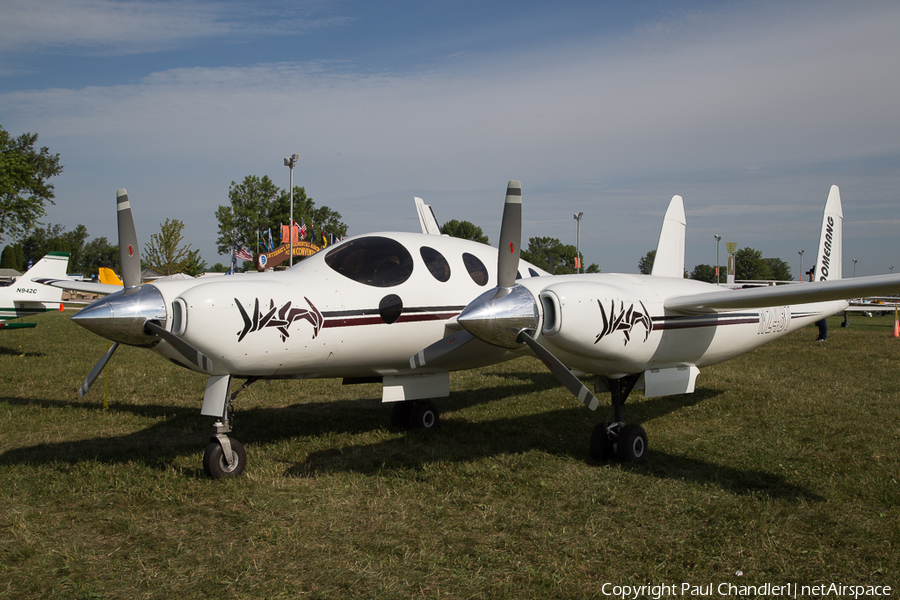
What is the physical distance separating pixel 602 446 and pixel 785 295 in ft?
8.10

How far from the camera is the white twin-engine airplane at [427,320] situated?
18.3 ft

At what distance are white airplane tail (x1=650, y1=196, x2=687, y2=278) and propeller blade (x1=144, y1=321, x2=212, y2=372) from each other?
725 centimetres

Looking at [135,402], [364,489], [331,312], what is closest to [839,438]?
[364,489]

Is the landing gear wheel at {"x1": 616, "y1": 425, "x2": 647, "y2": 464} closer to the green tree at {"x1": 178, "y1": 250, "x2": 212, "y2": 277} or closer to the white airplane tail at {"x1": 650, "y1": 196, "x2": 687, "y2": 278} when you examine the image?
the white airplane tail at {"x1": 650, "y1": 196, "x2": 687, "y2": 278}

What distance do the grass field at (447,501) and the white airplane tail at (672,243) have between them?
2.31 meters

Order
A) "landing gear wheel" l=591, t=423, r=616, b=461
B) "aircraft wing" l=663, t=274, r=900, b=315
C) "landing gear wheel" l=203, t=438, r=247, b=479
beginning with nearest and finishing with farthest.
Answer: "aircraft wing" l=663, t=274, r=900, b=315 < "landing gear wheel" l=203, t=438, r=247, b=479 < "landing gear wheel" l=591, t=423, r=616, b=461

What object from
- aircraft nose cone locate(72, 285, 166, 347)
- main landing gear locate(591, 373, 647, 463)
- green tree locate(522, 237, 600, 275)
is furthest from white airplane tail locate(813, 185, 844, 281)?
green tree locate(522, 237, 600, 275)

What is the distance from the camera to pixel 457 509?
5.36 metres

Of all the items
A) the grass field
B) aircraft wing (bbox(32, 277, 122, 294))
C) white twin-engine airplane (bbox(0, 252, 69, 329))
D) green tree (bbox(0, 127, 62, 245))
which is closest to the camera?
the grass field

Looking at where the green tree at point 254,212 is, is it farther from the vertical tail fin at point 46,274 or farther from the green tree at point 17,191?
the vertical tail fin at point 46,274

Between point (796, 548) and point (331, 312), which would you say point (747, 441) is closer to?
point (796, 548)

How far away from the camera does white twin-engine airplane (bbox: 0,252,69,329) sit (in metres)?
17.3

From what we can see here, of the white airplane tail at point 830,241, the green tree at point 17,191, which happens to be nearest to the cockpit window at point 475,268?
the white airplane tail at point 830,241

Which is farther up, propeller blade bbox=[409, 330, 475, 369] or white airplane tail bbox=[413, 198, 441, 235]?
white airplane tail bbox=[413, 198, 441, 235]
